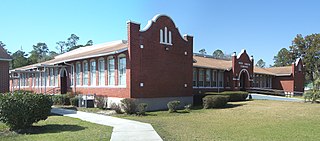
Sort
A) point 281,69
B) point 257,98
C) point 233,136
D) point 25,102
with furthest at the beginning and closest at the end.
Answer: point 281,69 → point 257,98 → point 25,102 → point 233,136

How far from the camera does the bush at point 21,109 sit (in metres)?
10.6

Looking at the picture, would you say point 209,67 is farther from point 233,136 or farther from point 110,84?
point 233,136

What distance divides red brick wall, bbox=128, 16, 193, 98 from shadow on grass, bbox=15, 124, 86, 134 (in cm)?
759

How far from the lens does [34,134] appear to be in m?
10.5

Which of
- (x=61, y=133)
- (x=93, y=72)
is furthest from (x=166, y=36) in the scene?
(x=61, y=133)

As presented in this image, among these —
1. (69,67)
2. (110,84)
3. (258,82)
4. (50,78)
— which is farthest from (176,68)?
(258,82)

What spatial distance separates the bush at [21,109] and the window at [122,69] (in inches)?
346

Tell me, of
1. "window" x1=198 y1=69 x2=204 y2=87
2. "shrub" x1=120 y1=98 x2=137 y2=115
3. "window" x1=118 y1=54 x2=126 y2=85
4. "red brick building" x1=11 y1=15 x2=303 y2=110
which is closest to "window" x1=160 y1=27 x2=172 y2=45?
"red brick building" x1=11 y1=15 x2=303 y2=110

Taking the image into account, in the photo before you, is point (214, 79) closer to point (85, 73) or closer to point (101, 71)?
point (101, 71)

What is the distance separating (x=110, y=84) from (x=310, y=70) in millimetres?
45409

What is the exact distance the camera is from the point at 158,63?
69.7 ft

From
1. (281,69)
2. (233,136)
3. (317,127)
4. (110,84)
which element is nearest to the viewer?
(233,136)

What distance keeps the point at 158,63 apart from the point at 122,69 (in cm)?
288

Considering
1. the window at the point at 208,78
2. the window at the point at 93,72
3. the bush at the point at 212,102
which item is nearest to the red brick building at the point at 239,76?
the window at the point at 208,78
